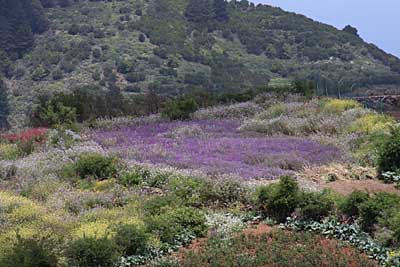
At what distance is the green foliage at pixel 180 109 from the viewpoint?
67.9 feet

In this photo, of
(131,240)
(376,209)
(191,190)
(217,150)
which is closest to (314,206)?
(376,209)

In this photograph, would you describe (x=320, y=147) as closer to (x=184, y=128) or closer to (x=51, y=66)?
(x=184, y=128)

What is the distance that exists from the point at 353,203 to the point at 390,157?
3.46 metres

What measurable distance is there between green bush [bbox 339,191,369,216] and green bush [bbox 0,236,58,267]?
4.21 m

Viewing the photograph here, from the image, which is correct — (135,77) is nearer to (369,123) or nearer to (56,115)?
(56,115)

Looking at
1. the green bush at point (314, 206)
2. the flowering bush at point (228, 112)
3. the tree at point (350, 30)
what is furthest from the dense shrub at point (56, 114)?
the tree at point (350, 30)

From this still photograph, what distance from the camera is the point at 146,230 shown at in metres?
8.48

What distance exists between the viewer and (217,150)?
14562 millimetres

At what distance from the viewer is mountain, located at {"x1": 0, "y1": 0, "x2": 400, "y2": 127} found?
41.8m

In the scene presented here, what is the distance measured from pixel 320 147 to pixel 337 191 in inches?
165

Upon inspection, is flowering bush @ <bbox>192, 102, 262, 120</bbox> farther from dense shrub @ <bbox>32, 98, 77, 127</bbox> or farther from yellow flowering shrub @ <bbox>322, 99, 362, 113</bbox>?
dense shrub @ <bbox>32, 98, 77, 127</bbox>

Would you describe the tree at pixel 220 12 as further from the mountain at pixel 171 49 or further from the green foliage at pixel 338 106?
the green foliage at pixel 338 106

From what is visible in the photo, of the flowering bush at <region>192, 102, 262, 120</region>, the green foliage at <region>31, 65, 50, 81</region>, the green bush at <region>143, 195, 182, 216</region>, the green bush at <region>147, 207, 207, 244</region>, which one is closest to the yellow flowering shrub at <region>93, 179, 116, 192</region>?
the green bush at <region>143, 195, 182, 216</region>

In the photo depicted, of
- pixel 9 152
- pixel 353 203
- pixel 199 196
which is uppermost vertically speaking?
pixel 353 203
